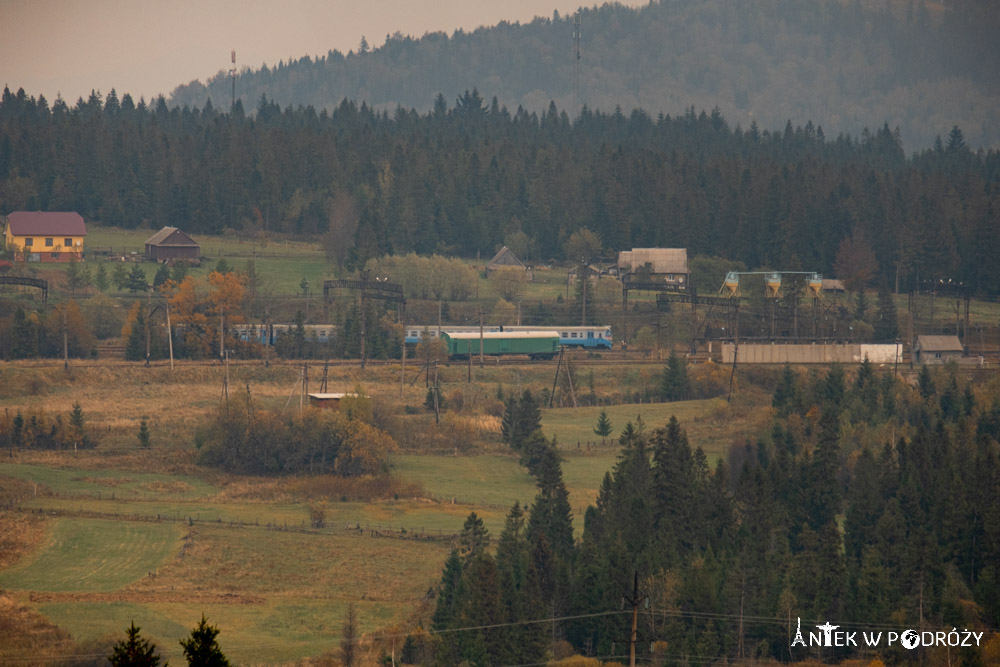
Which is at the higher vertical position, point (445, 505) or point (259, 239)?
point (259, 239)

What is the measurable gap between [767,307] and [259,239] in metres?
47.6

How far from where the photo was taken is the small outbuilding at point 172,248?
111625mm

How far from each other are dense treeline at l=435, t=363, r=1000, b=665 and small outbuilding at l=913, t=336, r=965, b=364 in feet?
87.1

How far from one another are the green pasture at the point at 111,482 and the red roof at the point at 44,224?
5311 centimetres

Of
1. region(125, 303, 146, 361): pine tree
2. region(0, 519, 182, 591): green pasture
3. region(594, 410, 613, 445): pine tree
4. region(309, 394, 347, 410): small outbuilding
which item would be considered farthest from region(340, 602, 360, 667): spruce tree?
region(125, 303, 146, 361): pine tree

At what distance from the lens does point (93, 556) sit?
1977 inches

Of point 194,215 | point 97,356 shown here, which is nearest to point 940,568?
point 97,356

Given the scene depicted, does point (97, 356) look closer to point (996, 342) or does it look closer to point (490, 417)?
point (490, 417)

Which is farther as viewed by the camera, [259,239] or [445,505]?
[259,239]

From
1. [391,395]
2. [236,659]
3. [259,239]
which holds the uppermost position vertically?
[259,239]

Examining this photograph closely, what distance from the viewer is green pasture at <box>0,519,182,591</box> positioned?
47344 millimetres

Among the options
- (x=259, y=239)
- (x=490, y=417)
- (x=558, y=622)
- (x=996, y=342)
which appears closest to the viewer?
(x=558, y=622)

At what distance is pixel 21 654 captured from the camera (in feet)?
129

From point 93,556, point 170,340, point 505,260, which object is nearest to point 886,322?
point 505,260
